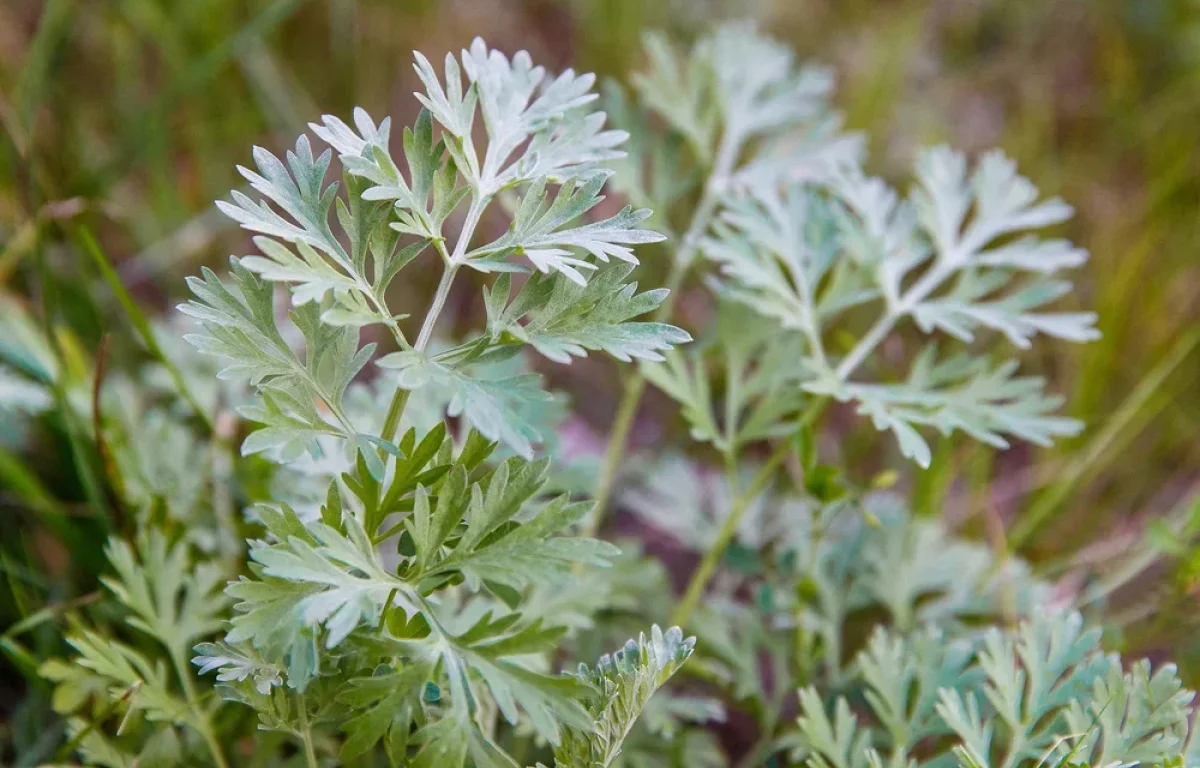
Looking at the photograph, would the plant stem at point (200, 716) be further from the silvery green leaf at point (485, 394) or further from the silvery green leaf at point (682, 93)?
the silvery green leaf at point (682, 93)

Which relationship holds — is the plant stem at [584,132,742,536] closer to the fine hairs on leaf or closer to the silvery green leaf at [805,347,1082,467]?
the silvery green leaf at [805,347,1082,467]

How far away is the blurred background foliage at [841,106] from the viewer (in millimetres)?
1547

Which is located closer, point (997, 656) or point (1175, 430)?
point (997, 656)

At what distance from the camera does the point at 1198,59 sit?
2412 millimetres

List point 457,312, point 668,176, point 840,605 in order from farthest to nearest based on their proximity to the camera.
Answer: point 457,312 < point 668,176 < point 840,605

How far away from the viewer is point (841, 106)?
7.87ft

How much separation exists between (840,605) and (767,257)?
21.0 inches

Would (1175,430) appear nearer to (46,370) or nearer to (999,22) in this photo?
(999,22)

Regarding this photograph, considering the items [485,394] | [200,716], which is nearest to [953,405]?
[485,394]

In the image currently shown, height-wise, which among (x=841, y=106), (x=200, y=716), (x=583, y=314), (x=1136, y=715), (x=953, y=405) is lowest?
(x=1136, y=715)

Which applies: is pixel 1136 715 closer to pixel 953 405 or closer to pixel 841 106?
pixel 953 405

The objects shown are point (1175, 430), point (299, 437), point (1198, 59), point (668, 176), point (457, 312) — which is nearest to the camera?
point (299, 437)

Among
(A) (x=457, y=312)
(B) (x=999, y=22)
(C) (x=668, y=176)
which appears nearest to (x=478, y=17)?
(A) (x=457, y=312)

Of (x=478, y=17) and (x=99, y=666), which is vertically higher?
(x=478, y=17)
